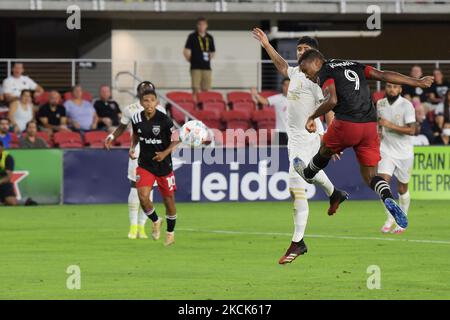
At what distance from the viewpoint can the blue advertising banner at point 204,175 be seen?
25.5 metres

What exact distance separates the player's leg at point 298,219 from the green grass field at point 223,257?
141mm

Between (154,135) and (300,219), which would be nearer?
(300,219)

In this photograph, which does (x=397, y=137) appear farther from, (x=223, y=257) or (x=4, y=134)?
(x=4, y=134)

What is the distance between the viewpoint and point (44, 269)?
1405 centimetres

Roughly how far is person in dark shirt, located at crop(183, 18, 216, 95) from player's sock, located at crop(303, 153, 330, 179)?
15305 millimetres

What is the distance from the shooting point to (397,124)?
19.7m

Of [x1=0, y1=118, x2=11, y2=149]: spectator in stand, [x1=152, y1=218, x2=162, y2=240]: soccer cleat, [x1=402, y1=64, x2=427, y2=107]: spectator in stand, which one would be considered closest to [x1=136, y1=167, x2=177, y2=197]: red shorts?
[x1=152, y1=218, x2=162, y2=240]: soccer cleat

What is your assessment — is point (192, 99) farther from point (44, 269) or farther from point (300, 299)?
point (300, 299)

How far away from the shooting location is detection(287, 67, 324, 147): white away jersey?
586 inches

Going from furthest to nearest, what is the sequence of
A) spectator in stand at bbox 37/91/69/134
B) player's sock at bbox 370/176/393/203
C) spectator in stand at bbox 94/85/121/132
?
spectator in stand at bbox 94/85/121/132, spectator in stand at bbox 37/91/69/134, player's sock at bbox 370/176/393/203

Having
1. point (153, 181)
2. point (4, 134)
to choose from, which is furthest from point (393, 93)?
point (4, 134)

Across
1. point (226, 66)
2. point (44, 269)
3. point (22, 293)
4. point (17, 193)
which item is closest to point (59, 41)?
point (226, 66)

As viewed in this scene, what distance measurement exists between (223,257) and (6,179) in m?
10.2

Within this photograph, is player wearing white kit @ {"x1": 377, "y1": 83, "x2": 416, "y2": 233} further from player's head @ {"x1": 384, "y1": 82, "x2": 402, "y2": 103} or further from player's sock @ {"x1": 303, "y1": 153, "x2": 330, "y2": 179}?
player's sock @ {"x1": 303, "y1": 153, "x2": 330, "y2": 179}
